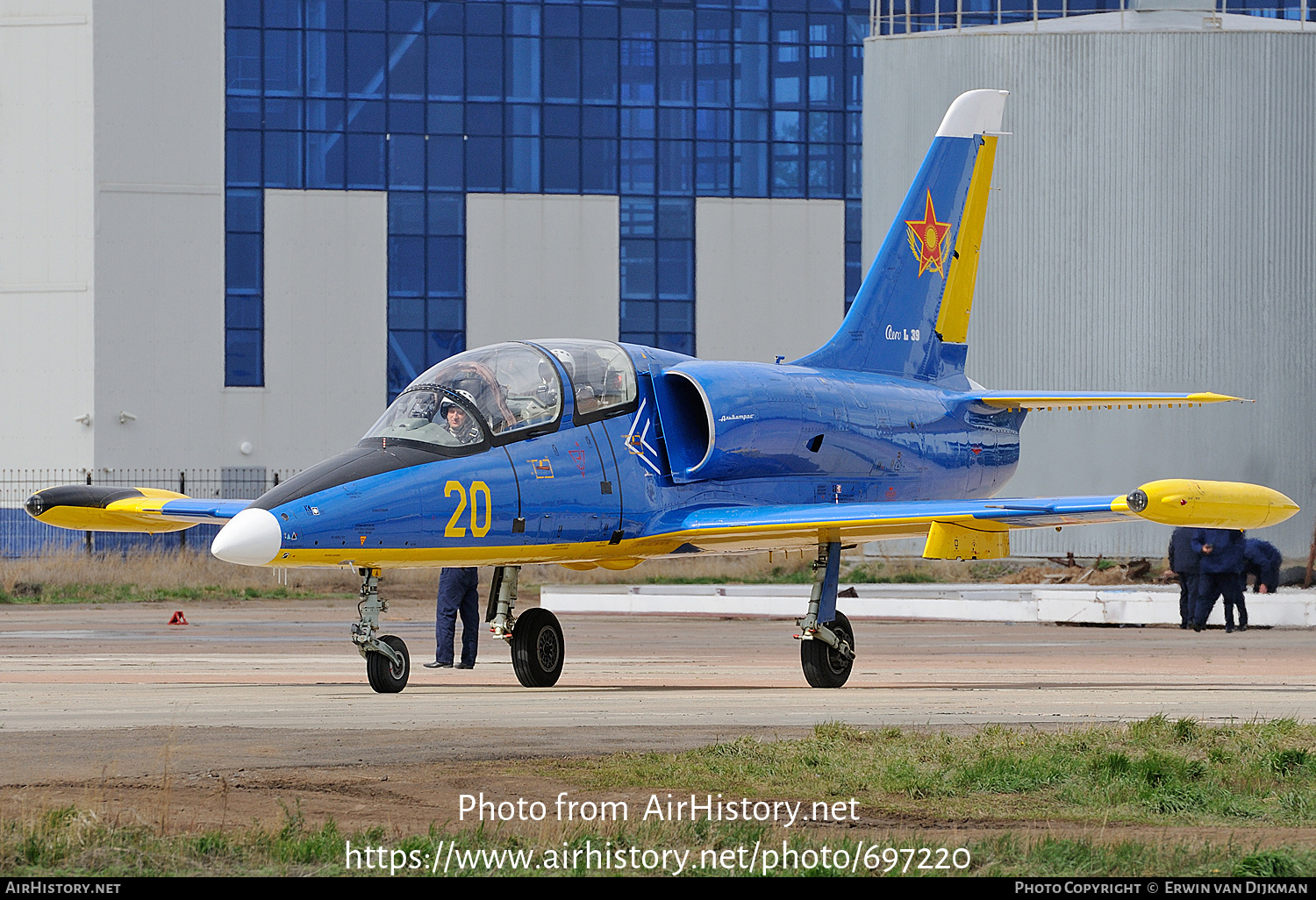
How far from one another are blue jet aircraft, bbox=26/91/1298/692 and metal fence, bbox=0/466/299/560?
1308 inches

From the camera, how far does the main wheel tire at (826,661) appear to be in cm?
1510

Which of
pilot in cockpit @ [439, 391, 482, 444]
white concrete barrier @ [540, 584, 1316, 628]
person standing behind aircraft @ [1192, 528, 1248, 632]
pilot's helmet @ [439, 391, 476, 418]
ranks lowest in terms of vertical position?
white concrete barrier @ [540, 584, 1316, 628]

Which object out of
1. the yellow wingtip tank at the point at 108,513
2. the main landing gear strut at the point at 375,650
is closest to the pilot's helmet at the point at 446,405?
the main landing gear strut at the point at 375,650

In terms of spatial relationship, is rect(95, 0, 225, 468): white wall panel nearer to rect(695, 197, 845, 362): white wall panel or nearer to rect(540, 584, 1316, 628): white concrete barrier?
rect(695, 197, 845, 362): white wall panel

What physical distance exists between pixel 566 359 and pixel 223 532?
145 inches

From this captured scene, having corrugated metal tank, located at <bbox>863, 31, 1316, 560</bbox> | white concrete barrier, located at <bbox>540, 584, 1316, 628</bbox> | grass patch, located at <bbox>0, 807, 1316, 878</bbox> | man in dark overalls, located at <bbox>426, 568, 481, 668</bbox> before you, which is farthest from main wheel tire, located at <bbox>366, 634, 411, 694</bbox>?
corrugated metal tank, located at <bbox>863, 31, 1316, 560</bbox>

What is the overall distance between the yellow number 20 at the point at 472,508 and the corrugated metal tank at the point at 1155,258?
2941 centimetres

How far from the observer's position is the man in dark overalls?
1748 cm

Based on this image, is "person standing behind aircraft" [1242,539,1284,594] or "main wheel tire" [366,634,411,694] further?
"person standing behind aircraft" [1242,539,1284,594]

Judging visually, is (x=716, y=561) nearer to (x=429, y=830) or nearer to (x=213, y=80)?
(x=213, y=80)

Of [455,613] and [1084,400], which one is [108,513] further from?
[1084,400]

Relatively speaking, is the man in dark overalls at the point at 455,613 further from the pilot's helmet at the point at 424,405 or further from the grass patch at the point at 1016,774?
the grass patch at the point at 1016,774

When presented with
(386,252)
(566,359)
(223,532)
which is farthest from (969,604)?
(386,252)
